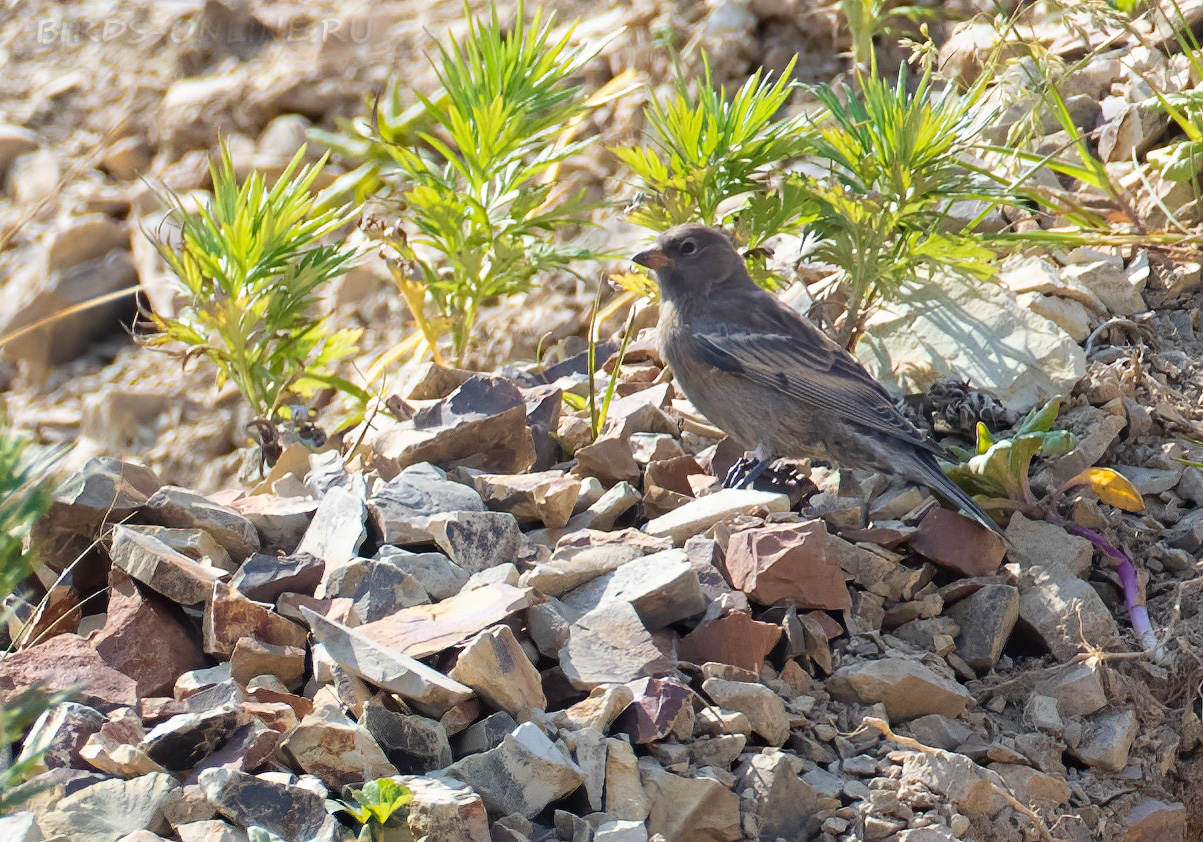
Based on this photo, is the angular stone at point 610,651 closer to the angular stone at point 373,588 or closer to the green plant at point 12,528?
the angular stone at point 373,588

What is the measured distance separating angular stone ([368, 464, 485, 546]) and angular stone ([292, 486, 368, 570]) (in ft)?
0.16

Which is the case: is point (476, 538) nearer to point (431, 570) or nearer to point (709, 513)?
point (431, 570)

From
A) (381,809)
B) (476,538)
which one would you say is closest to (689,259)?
(476,538)

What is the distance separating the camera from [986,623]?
2902 mm

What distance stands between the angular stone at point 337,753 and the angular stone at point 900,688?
105 cm

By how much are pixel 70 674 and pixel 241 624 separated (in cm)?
34

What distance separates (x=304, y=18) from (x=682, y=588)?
17.9 ft

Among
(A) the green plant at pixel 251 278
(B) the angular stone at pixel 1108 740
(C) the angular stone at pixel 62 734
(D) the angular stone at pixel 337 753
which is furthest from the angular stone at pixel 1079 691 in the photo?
(A) the green plant at pixel 251 278

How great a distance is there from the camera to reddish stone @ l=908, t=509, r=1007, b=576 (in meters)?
3.05

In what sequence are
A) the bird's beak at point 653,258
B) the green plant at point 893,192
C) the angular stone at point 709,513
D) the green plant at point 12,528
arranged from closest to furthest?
the green plant at point 12,528, the angular stone at point 709,513, the green plant at point 893,192, the bird's beak at point 653,258

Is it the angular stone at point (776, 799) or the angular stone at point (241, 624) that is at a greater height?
the angular stone at point (241, 624)

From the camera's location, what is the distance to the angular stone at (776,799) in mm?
2268

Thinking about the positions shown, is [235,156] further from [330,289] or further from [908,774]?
[908,774]

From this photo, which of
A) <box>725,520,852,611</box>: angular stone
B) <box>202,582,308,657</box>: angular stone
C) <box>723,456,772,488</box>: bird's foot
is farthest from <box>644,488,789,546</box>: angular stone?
<box>202,582,308,657</box>: angular stone
